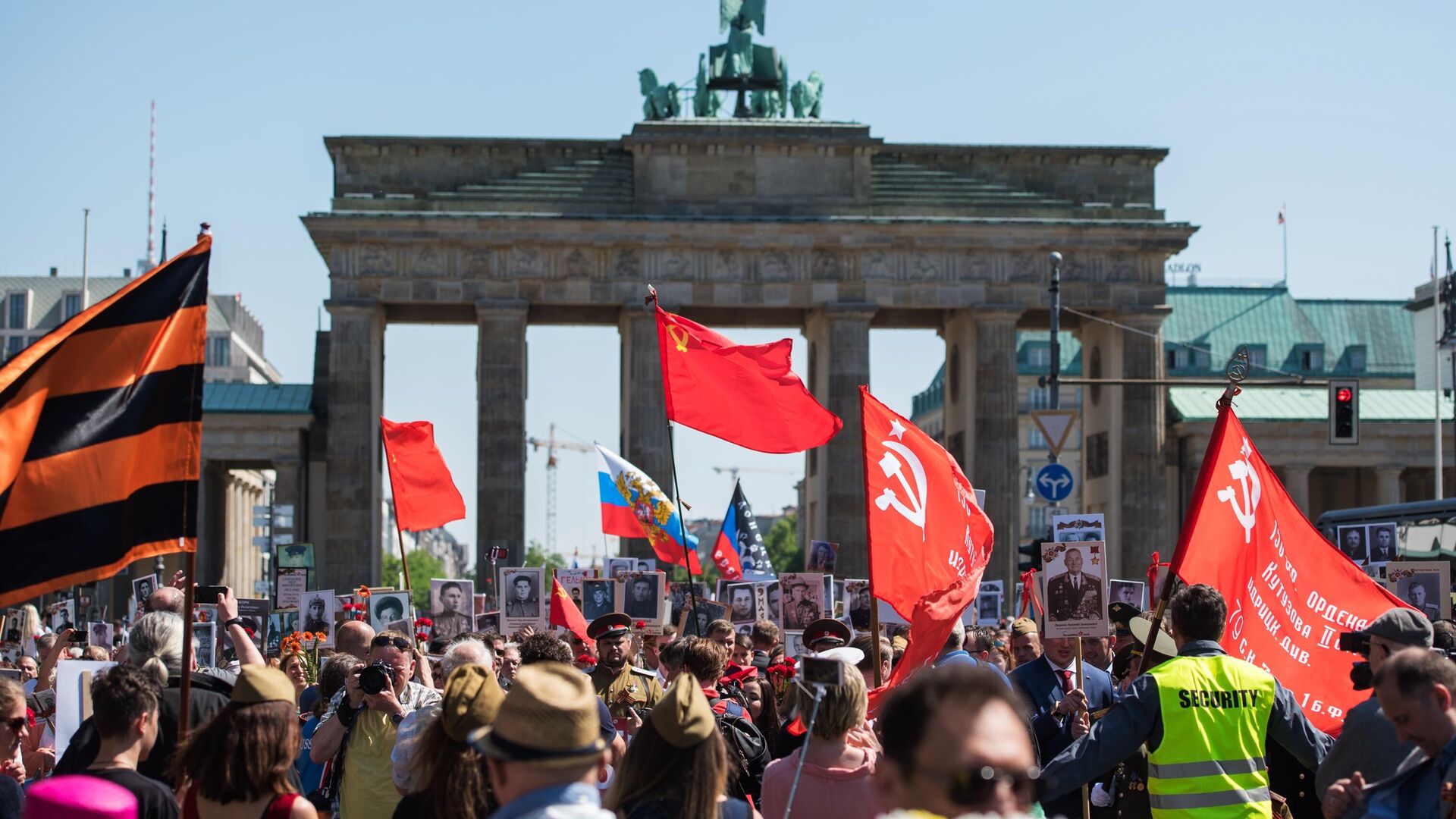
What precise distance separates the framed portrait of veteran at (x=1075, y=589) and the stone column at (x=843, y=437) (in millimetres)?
42701

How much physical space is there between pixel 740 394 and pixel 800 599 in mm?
7946

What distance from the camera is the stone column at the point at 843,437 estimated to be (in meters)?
57.6

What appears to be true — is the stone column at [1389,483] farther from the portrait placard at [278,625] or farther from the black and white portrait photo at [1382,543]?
the portrait placard at [278,625]

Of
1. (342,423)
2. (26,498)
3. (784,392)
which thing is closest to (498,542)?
(342,423)

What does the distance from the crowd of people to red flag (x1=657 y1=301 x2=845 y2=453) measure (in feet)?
13.6

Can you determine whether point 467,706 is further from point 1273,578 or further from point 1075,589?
point 1075,589

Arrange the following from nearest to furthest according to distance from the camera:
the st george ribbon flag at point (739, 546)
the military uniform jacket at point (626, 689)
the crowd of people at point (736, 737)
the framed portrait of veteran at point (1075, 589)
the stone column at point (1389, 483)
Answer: the crowd of people at point (736, 737) < the military uniform jacket at point (626, 689) < the framed portrait of veteran at point (1075, 589) < the st george ribbon flag at point (739, 546) < the stone column at point (1389, 483)

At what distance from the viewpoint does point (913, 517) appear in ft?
40.1

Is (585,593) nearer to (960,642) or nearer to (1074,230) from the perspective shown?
(960,642)

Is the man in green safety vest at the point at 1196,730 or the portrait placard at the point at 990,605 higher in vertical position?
the man in green safety vest at the point at 1196,730

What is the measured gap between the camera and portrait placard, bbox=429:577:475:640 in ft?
83.0

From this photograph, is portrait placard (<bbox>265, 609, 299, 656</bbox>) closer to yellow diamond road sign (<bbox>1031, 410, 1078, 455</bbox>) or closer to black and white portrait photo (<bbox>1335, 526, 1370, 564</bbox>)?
yellow diamond road sign (<bbox>1031, 410, 1078, 455</bbox>)

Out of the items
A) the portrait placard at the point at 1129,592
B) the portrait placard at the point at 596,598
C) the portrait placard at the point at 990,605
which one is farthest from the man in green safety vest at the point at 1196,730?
the portrait placard at the point at 990,605

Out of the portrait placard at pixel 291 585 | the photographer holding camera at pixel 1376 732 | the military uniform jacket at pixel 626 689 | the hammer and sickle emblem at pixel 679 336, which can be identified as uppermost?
the hammer and sickle emblem at pixel 679 336
